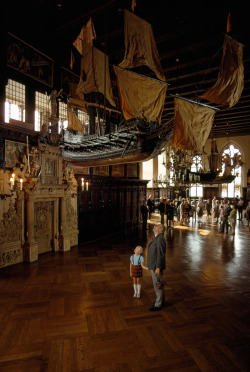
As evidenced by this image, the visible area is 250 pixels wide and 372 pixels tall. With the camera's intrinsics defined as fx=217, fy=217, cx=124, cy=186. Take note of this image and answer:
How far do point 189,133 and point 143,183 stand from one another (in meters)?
8.50

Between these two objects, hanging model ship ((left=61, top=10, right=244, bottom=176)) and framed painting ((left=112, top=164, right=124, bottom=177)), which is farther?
framed painting ((left=112, top=164, right=124, bottom=177))

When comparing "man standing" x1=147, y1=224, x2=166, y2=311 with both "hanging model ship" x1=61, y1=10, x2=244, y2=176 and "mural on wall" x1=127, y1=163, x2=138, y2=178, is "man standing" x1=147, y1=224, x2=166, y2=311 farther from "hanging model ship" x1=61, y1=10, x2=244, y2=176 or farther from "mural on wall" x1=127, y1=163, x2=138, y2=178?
"mural on wall" x1=127, y1=163, x2=138, y2=178

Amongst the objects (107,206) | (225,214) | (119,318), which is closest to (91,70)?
(107,206)

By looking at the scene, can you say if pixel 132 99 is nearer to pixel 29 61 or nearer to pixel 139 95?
pixel 139 95

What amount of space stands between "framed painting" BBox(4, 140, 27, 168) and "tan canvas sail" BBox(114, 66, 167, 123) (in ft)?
10.7

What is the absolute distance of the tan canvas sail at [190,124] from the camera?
5.65 m

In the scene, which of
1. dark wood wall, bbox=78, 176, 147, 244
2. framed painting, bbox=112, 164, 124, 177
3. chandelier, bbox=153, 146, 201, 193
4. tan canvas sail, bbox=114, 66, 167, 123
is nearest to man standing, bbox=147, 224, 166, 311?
tan canvas sail, bbox=114, 66, 167, 123

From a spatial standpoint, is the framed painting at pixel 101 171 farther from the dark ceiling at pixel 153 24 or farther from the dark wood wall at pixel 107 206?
the dark ceiling at pixel 153 24

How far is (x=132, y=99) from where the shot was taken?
6.09 m

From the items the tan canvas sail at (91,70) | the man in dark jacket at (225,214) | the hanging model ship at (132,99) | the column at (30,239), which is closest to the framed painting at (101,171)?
the hanging model ship at (132,99)

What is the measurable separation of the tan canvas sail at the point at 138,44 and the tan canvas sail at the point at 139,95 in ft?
1.49

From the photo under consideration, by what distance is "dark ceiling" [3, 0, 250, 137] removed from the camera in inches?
232

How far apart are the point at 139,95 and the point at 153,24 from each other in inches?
110

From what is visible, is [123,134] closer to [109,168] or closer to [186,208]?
[109,168]
